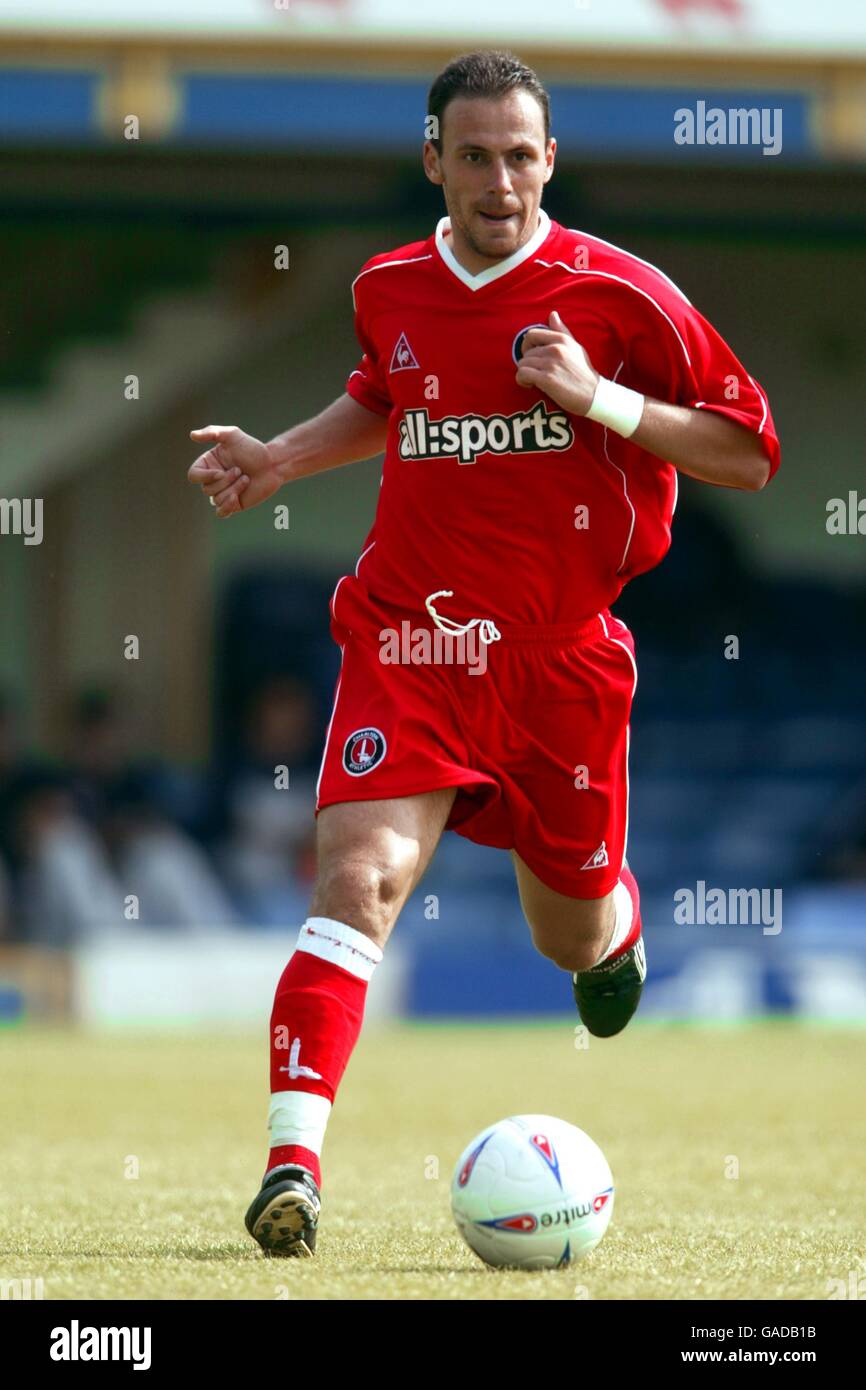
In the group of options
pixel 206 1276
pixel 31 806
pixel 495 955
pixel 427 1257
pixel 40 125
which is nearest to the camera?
pixel 206 1276

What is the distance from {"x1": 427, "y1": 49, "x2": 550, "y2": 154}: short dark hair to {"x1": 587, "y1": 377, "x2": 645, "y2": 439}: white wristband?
589 millimetres

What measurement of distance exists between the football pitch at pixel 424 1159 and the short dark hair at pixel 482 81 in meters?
2.41

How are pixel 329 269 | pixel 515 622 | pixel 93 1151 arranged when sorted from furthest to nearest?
pixel 329 269 < pixel 93 1151 < pixel 515 622

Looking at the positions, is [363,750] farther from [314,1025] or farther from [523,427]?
[523,427]

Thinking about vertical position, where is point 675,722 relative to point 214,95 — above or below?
below

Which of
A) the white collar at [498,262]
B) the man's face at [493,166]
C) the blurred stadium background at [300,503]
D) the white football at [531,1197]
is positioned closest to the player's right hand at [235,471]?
the white collar at [498,262]

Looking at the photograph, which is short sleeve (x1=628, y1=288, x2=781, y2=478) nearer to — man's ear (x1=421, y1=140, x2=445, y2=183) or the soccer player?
the soccer player

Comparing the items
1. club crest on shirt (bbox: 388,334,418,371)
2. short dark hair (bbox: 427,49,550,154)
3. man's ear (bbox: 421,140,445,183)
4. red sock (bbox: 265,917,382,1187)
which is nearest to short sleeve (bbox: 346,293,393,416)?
club crest on shirt (bbox: 388,334,418,371)

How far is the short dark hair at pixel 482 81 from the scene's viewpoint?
4.68m

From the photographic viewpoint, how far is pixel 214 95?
16391mm

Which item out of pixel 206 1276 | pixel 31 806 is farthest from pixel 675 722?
pixel 206 1276

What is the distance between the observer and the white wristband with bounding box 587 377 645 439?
15.1ft

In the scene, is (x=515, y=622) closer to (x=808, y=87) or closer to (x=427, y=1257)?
(x=427, y=1257)

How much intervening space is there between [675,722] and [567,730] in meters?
13.5
